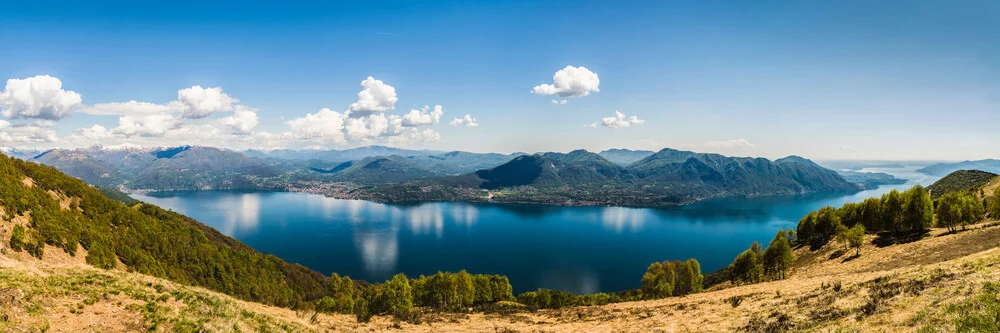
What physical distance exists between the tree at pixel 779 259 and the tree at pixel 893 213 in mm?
20362

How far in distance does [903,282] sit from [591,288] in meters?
127

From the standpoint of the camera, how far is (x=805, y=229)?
9625 centimetres

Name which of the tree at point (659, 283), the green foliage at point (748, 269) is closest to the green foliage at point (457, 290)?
the tree at point (659, 283)

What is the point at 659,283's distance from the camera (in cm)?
8594

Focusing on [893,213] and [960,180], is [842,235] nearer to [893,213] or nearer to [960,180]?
[893,213]

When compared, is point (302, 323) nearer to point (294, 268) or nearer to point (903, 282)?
point (903, 282)

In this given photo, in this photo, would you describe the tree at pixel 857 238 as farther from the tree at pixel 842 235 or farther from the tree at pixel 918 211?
the tree at pixel 918 211

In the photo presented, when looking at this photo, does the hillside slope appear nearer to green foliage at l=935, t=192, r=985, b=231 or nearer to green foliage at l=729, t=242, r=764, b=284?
green foliage at l=729, t=242, r=764, b=284

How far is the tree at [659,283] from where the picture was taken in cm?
8531

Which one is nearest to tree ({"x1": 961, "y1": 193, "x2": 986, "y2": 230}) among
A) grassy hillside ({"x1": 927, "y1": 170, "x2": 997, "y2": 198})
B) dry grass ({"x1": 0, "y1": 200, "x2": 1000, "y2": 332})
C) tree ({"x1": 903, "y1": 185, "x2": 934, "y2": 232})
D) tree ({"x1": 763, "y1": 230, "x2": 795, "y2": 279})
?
tree ({"x1": 903, "y1": 185, "x2": 934, "y2": 232})

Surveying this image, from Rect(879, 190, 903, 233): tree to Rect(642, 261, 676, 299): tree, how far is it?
4165 centimetres

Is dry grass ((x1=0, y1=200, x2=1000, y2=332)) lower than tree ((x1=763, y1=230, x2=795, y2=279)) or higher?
higher

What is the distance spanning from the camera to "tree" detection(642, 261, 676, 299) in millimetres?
85312

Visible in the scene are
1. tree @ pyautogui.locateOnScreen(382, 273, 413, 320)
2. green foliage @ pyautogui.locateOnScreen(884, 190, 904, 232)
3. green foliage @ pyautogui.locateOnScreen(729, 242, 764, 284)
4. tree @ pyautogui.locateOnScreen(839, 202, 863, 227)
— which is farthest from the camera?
tree @ pyautogui.locateOnScreen(839, 202, 863, 227)
